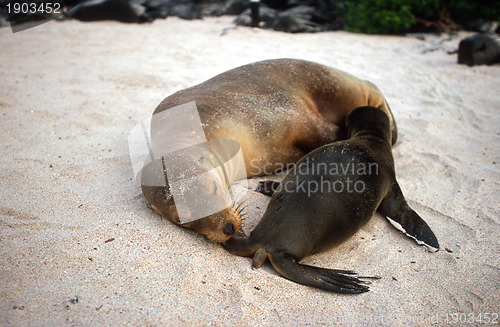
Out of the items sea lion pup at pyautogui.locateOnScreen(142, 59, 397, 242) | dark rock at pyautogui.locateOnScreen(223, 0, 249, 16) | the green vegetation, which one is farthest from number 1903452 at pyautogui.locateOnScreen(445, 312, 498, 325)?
dark rock at pyautogui.locateOnScreen(223, 0, 249, 16)

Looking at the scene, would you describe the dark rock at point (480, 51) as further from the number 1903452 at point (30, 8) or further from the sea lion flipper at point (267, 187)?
the number 1903452 at point (30, 8)

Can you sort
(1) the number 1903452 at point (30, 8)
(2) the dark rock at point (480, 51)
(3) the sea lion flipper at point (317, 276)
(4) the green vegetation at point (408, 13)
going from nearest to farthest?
(3) the sea lion flipper at point (317, 276)
(2) the dark rock at point (480, 51)
(1) the number 1903452 at point (30, 8)
(4) the green vegetation at point (408, 13)

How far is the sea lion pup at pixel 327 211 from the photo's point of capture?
201cm

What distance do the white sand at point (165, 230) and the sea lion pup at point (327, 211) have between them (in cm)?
8

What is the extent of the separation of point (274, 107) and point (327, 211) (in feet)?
3.70

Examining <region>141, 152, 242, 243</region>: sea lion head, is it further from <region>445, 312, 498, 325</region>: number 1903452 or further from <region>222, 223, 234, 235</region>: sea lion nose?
<region>445, 312, 498, 325</region>: number 1903452

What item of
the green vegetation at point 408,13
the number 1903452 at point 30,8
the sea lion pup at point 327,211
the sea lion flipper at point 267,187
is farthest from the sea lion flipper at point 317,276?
→ the number 1903452 at point 30,8

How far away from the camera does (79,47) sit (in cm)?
611

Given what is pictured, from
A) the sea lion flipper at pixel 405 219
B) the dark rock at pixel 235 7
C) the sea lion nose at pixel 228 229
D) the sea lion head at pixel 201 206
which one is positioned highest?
the sea lion head at pixel 201 206

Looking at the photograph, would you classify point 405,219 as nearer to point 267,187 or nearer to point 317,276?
point 317,276

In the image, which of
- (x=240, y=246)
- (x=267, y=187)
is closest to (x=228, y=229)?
(x=240, y=246)

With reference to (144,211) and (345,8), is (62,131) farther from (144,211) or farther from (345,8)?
(345,8)

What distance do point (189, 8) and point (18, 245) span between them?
8.63 metres

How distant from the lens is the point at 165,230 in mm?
2244
